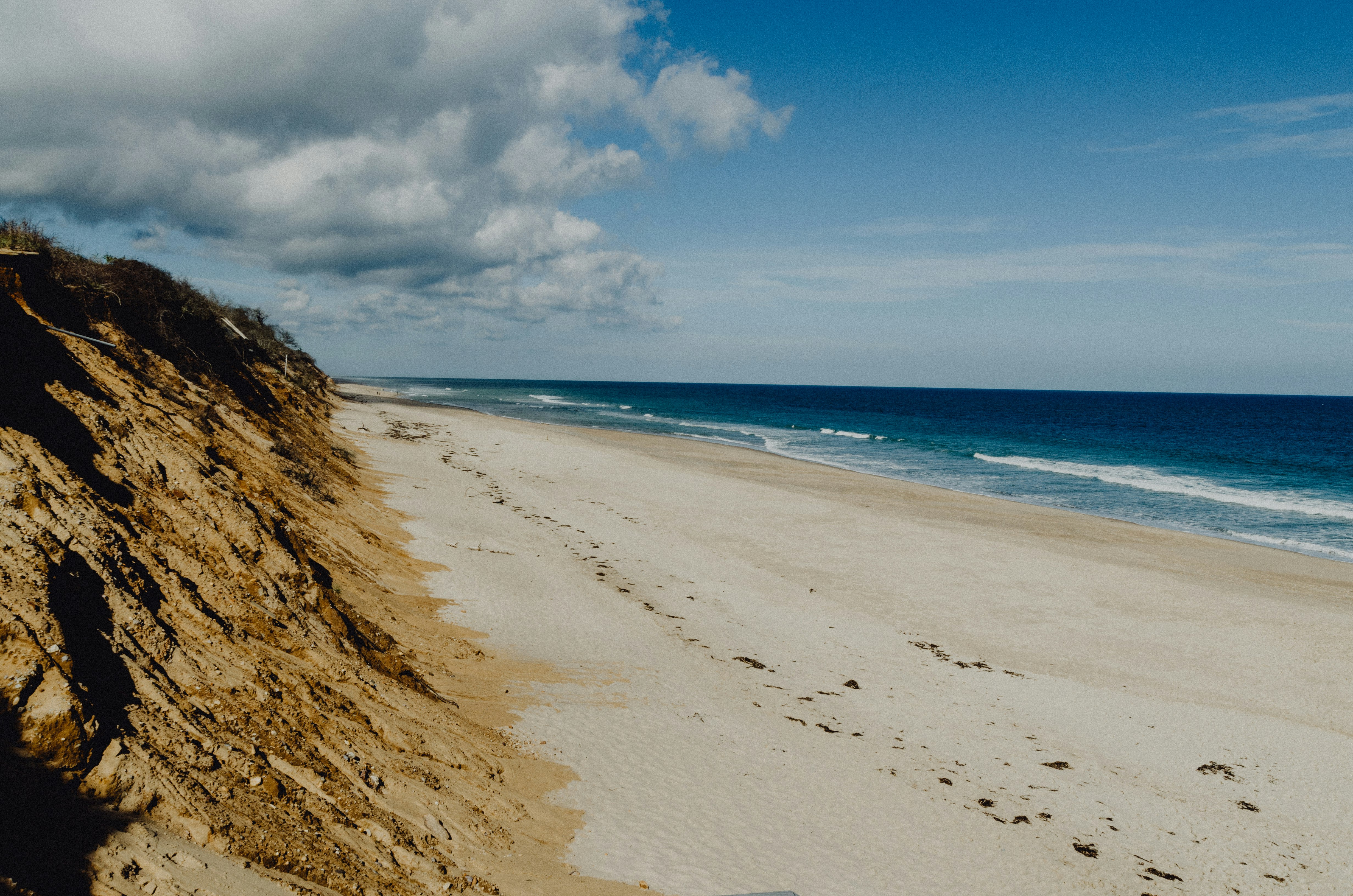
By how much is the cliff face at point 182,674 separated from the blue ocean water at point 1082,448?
31063 mm

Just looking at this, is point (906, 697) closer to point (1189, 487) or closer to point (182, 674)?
point (182, 674)

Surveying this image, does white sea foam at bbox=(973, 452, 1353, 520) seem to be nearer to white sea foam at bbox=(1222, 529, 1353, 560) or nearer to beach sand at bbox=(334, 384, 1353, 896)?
white sea foam at bbox=(1222, 529, 1353, 560)

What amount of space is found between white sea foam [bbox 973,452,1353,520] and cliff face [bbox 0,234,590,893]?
39.8 meters

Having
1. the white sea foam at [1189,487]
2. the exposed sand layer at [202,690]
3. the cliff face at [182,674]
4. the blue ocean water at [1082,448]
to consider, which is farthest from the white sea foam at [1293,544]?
the cliff face at [182,674]

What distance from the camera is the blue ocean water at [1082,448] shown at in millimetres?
31656

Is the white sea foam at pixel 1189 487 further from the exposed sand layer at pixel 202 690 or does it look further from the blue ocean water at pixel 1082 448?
the exposed sand layer at pixel 202 690

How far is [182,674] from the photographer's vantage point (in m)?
5.59

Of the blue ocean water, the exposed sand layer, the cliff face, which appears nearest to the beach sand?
the exposed sand layer

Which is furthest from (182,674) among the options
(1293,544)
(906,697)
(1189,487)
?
(1189,487)

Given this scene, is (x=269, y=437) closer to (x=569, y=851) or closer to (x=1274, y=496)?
(x=569, y=851)

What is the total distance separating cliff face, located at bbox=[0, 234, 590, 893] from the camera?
4203 millimetres

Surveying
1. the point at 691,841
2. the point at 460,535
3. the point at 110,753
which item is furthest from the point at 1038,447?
the point at 110,753

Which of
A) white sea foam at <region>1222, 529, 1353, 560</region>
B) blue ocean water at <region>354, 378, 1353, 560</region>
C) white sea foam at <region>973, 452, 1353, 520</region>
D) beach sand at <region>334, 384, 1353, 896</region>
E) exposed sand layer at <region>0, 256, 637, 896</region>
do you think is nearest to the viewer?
exposed sand layer at <region>0, 256, 637, 896</region>

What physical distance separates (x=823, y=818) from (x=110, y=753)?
20.2ft
